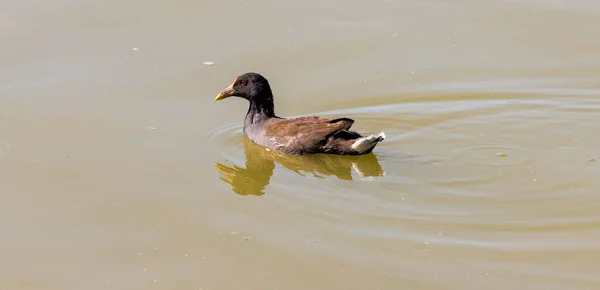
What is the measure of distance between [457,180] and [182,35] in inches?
175

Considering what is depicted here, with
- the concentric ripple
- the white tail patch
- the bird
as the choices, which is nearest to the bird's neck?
the bird

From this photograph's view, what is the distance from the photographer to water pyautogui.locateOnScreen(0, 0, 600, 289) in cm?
757

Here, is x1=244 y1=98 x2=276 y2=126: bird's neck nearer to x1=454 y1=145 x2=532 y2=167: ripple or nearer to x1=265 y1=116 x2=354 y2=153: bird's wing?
x1=265 y1=116 x2=354 y2=153: bird's wing

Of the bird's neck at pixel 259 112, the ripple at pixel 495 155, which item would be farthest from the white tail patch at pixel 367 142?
the bird's neck at pixel 259 112

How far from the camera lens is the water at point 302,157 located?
7566mm

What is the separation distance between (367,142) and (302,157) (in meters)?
A: 0.74

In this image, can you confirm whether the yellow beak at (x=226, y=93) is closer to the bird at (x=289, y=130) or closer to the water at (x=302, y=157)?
the bird at (x=289, y=130)

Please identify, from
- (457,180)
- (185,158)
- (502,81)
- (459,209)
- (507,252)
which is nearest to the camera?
(507,252)

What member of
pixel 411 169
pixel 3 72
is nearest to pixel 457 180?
pixel 411 169

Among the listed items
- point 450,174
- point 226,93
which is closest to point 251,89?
point 226,93

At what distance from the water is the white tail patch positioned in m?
0.16

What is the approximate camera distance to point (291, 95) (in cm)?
1103

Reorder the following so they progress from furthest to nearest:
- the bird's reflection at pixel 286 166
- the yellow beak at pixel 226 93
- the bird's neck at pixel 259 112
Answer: the yellow beak at pixel 226 93
the bird's neck at pixel 259 112
the bird's reflection at pixel 286 166

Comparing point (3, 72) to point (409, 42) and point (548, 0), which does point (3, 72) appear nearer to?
point (409, 42)
